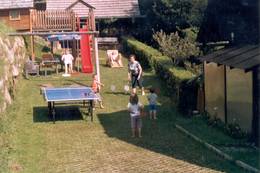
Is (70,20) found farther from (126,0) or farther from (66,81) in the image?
(126,0)

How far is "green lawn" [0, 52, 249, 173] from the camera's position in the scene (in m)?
15.4

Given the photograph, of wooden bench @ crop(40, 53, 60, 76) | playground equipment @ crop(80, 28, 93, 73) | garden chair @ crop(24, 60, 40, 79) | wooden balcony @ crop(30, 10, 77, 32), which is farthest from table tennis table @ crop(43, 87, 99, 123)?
wooden balcony @ crop(30, 10, 77, 32)

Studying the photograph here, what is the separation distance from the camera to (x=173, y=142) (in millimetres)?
18438

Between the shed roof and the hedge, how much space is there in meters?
1.54

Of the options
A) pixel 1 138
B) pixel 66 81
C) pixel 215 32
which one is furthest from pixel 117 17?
pixel 1 138

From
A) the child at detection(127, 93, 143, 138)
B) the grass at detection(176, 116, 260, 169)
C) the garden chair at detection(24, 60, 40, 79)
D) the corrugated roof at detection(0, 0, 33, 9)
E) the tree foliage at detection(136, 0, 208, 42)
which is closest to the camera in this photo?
the grass at detection(176, 116, 260, 169)

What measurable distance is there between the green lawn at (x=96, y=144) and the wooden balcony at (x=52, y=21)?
943 centimetres

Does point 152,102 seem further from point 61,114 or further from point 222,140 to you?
point 222,140

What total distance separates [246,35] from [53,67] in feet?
59.5

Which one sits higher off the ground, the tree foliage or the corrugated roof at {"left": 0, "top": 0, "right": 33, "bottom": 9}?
the corrugated roof at {"left": 0, "top": 0, "right": 33, "bottom": 9}

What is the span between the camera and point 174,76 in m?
24.3

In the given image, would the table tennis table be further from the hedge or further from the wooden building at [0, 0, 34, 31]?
the wooden building at [0, 0, 34, 31]

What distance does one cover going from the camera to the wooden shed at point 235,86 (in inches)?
687

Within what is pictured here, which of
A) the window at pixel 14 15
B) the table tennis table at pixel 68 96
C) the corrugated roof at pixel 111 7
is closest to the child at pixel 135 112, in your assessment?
the table tennis table at pixel 68 96
